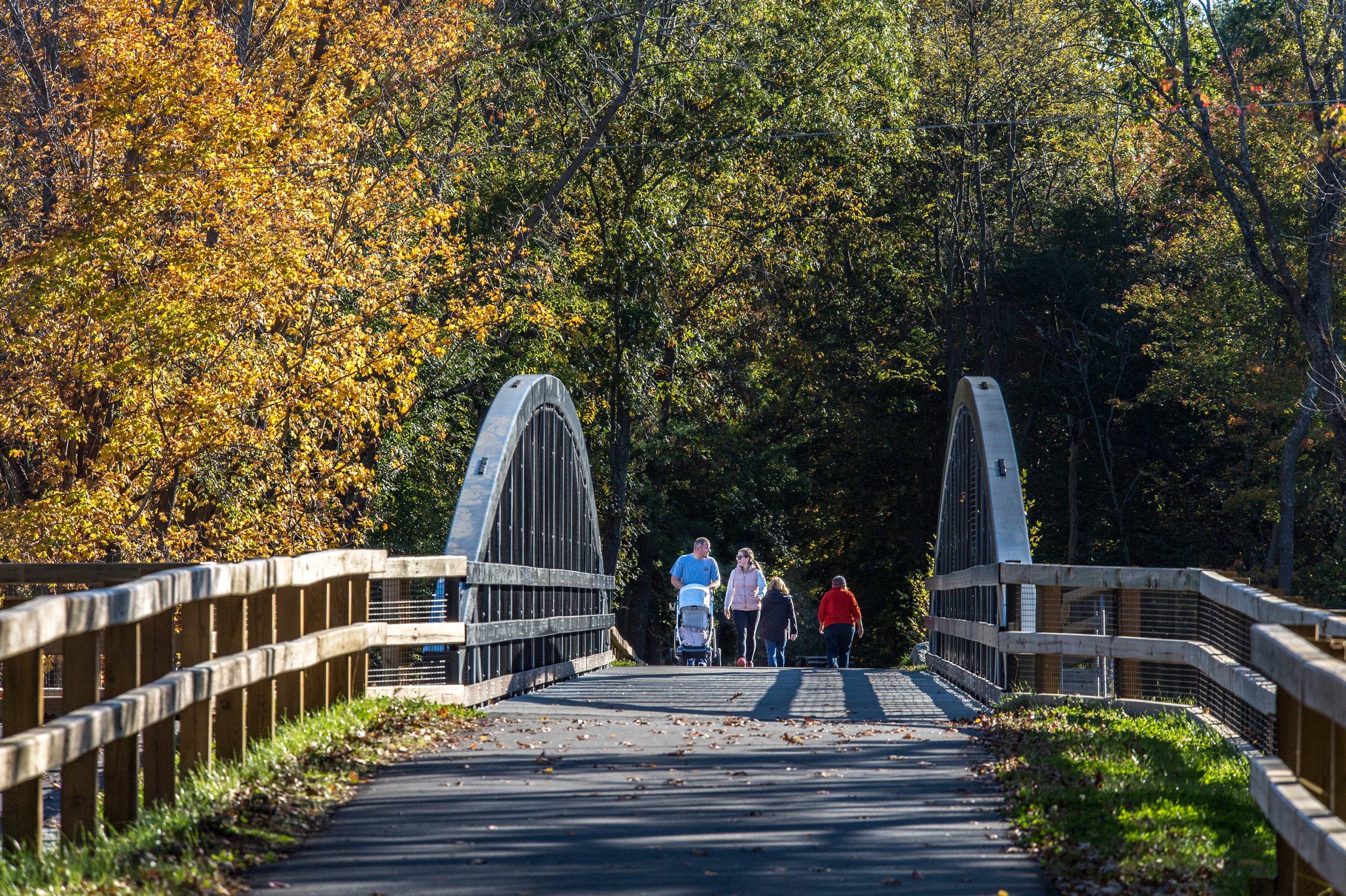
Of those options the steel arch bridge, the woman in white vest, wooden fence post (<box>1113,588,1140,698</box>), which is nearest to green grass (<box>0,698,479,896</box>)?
the steel arch bridge

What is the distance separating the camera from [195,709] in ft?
18.7

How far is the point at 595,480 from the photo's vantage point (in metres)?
33.8

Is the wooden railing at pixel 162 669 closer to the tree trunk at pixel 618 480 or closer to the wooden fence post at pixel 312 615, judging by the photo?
the wooden fence post at pixel 312 615

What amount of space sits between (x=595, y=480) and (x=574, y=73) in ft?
30.1

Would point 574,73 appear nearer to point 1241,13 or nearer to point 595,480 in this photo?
point 595,480

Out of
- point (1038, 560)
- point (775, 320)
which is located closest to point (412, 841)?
point (775, 320)

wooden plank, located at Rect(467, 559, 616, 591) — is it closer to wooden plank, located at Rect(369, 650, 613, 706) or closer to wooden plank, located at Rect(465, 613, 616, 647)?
wooden plank, located at Rect(465, 613, 616, 647)

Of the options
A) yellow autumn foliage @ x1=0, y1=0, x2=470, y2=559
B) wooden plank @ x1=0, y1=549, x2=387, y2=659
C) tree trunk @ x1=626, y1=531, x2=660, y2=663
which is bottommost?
tree trunk @ x1=626, y1=531, x2=660, y2=663

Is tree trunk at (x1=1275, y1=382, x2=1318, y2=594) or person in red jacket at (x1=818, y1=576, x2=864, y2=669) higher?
tree trunk at (x1=1275, y1=382, x2=1318, y2=594)

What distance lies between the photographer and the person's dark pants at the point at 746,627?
2061 cm

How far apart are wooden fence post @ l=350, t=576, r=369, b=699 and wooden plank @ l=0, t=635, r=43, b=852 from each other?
338 cm

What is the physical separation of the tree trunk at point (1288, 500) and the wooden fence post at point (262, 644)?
89.6 ft

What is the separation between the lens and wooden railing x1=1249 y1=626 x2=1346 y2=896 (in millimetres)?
3484

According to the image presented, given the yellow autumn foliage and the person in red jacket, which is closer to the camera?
the yellow autumn foliage
